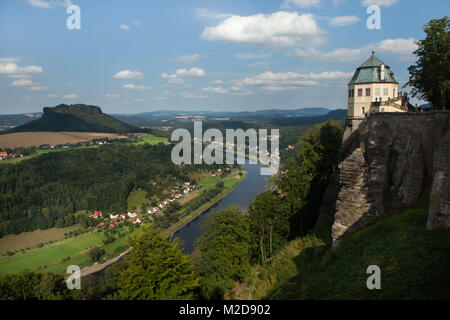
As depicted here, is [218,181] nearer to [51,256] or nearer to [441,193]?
[51,256]

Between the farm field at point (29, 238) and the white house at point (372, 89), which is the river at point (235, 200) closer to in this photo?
the white house at point (372, 89)

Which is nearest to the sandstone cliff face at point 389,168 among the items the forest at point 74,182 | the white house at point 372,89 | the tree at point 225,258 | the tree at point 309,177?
the tree at point 309,177

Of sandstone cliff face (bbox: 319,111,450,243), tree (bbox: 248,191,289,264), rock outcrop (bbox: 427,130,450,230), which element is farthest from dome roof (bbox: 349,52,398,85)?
rock outcrop (bbox: 427,130,450,230)

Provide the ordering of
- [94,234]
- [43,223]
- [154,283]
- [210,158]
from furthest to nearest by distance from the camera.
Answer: [210,158], [43,223], [94,234], [154,283]

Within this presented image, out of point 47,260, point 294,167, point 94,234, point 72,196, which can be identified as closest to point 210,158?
point 72,196

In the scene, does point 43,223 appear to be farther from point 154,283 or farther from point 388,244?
point 388,244

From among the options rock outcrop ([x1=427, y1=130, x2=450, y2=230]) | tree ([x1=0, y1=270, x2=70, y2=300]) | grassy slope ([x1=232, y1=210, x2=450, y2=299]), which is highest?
rock outcrop ([x1=427, y1=130, x2=450, y2=230])

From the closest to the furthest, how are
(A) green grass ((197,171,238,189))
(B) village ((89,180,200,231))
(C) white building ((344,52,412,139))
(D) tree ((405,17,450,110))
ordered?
(D) tree ((405,17,450,110)), (C) white building ((344,52,412,139)), (B) village ((89,180,200,231)), (A) green grass ((197,171,238,189))

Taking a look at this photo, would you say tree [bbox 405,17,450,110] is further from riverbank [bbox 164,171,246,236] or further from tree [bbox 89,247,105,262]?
tree [bbox 89,247,105,262]

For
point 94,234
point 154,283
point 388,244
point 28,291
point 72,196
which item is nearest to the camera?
point 388,244
